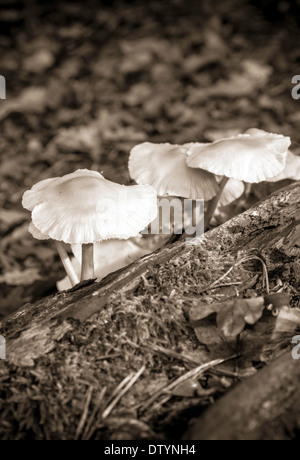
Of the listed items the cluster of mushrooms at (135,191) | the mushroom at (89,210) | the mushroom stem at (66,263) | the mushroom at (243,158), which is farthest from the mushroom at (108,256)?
the mushroom at (243,158)

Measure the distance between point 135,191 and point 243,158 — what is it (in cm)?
61

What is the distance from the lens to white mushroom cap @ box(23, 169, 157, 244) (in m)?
1.69

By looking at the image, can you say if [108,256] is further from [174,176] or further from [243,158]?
[243,158]

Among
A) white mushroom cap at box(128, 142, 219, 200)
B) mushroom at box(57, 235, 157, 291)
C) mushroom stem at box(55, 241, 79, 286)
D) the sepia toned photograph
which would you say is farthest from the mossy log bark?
mushroom at box(57, 235, 157, 291)

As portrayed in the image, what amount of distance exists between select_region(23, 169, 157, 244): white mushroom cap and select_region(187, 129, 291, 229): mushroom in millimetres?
359

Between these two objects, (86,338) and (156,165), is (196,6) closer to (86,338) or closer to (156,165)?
A: (156,165)

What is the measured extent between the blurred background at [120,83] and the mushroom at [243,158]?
0.92 meters

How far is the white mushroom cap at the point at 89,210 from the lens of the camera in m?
1.69

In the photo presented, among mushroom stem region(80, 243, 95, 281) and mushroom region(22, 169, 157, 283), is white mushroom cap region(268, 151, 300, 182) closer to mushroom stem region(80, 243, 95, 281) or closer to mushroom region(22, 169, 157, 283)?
mushroom region(22, 169, 157, 283)

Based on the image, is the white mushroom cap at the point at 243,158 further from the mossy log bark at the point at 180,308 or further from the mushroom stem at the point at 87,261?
the mushroom stem at the point at 87,261

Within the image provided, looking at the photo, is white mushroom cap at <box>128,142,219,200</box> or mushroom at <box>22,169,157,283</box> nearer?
mushroom at <box>22,169,157,283</box>

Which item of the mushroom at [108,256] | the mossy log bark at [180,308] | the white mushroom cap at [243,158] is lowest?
the mushroom at [108,256]

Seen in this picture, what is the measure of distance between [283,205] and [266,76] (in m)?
1.81
